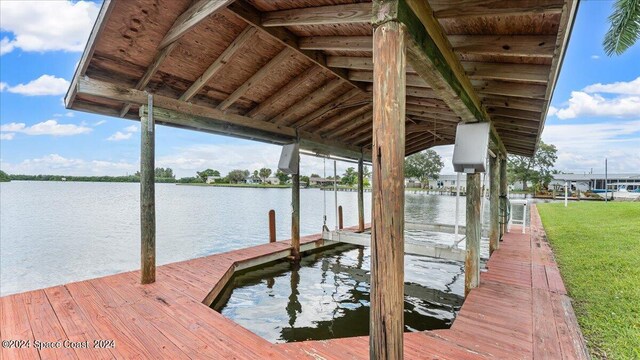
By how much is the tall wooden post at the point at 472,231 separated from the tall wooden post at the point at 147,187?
4.45 metres

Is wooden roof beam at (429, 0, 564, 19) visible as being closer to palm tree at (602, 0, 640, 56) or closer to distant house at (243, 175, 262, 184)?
palm tree at (602, 0, 640, 56)

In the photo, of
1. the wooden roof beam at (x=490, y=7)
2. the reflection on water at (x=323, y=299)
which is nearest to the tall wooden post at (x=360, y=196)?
the reflection on water at (x=323, y=299)

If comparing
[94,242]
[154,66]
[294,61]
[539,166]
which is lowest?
[94,242]

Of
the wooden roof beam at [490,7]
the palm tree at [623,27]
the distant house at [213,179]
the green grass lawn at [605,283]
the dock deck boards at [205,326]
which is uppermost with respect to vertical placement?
the palm tree at [623,27]

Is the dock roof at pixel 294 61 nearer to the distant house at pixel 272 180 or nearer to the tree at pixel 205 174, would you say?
the distant house at pixel 272 180

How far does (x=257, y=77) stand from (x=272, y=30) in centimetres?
109

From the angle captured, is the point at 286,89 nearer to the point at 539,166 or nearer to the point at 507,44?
the point at 507,44

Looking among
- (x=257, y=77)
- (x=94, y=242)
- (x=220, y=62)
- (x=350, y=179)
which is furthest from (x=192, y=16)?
(x=350, y=179)

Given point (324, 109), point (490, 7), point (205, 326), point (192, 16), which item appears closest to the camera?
point (490, 7)

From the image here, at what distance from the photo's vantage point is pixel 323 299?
4723 mm

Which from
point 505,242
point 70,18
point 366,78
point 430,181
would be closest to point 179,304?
point 366,78

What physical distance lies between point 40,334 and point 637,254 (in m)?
9.28

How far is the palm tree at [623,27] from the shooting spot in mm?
6156

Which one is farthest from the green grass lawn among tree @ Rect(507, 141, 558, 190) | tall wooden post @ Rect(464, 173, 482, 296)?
tree @ Rect(507, 141, 558, 190)
